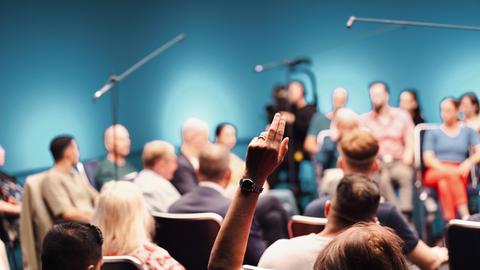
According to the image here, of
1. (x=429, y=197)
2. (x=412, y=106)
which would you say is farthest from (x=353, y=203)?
(x=412, y=106)

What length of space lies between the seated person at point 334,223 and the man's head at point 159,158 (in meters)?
2.33

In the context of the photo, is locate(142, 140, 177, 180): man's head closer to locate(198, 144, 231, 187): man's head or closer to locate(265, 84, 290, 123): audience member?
locate(198, 144, 231, 187): man's head

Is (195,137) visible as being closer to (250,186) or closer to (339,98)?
(339,98)

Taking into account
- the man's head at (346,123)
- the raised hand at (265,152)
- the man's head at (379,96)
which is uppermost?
the man's head at (379,96)

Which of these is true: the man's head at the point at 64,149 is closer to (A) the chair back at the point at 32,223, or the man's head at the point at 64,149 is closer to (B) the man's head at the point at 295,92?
(A) the chair back at the point at 32,223

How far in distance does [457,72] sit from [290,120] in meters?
1.82

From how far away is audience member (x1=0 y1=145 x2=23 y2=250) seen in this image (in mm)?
5109

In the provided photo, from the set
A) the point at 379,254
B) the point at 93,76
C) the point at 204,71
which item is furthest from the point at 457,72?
the point at 379,254

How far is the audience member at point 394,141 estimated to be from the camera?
651cm

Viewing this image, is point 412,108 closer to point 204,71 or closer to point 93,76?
point 204,71

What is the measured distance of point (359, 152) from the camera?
12.9 ft

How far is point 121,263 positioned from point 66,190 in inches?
93.1

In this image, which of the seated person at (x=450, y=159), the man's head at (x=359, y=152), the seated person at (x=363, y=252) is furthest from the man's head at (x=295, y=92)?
the seated person at (x=363, y=252)

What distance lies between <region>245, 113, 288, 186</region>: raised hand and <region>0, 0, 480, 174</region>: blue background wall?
204 inches
